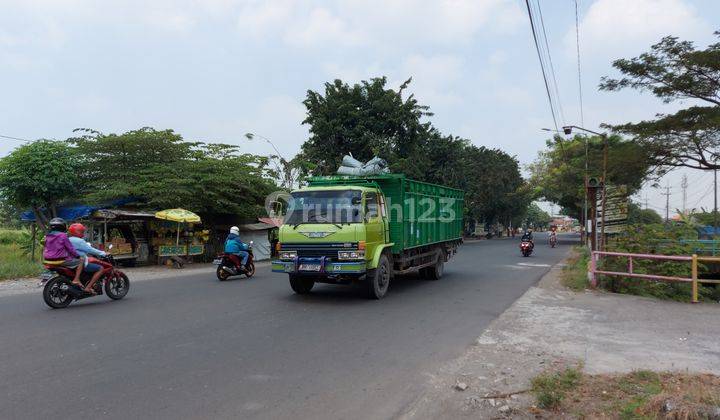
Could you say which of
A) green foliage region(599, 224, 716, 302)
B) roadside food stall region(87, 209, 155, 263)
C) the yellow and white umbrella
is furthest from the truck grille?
roadside food stall region(87, 209, 155, 263)

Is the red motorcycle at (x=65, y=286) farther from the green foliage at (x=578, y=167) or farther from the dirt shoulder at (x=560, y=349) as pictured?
the green foliage at (x=578, y=167)

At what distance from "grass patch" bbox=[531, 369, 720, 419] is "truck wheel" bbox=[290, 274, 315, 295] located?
6.44 m

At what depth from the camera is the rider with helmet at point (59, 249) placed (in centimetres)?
862

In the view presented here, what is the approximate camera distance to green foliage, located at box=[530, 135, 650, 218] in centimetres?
1869

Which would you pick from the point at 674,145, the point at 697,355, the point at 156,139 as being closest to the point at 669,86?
the point at 674,145

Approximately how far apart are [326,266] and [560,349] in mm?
4567

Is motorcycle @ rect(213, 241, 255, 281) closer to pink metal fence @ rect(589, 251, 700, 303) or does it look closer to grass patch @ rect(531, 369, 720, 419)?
pink metal fence @ rect(589, 251, 700, 303)

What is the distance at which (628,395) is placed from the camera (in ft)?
14.4

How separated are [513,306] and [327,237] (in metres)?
3.92

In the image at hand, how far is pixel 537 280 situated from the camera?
14.5 m

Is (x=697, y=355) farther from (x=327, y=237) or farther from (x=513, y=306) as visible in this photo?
(x=327, y=237)

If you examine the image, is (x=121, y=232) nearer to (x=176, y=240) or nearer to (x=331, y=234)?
(x=176, y=240)

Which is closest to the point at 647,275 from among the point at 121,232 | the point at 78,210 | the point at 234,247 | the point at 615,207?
the point at 234,247

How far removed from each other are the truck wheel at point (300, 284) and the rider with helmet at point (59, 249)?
13.5 ft
